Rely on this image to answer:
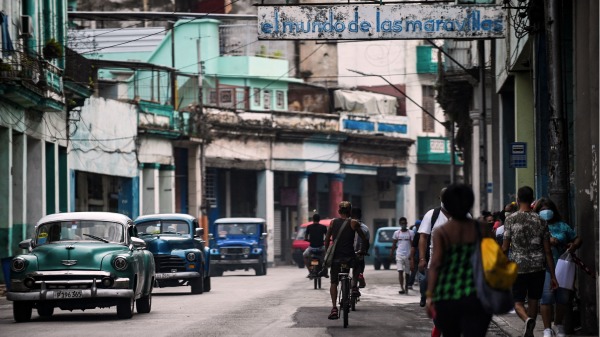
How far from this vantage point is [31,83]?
105 ft

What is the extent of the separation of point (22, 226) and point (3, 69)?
6.31m

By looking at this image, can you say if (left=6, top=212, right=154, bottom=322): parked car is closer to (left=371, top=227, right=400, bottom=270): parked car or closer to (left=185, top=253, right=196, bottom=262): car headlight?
(left=185, top=253, right=196, bottom=262): car headlight

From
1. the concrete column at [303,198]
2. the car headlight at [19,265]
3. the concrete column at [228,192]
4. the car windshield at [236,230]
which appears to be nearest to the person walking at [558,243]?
the car headlight at [19,265]

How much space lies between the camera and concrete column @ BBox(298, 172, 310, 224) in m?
66.2

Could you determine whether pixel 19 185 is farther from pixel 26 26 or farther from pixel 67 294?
pixel 67 294

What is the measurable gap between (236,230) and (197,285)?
1754 cm

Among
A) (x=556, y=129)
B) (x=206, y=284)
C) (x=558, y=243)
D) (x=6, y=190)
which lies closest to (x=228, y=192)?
(x=6, y=190)

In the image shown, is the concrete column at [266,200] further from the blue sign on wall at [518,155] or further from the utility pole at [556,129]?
the utility pole at [556,129]

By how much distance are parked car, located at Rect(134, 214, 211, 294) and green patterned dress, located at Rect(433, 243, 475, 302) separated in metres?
18.4

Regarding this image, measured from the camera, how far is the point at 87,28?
A: 60094 millimetres

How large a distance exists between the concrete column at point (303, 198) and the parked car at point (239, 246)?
1969cm

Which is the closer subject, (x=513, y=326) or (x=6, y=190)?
(x=513, y=326)

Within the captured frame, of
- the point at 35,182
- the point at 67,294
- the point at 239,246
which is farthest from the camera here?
the point at 239,246

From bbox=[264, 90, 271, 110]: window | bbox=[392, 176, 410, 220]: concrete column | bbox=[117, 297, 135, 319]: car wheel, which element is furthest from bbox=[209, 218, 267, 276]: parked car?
bbox=[392, 176, 410, 220]: concrete column
